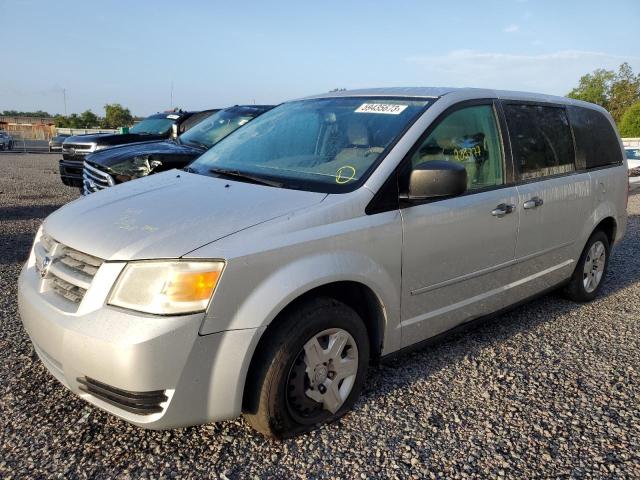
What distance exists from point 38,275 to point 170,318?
99 cm

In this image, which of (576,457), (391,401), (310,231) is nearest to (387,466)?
(391,401)

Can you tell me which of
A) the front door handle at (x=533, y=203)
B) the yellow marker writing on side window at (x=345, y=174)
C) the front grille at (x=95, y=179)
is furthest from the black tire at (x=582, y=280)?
the front grille at (x=95, y=179)

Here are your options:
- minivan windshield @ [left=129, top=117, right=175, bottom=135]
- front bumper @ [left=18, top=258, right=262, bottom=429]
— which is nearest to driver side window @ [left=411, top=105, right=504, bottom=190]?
front bumper @ [left=18, top=258, right=262, bottom=429]

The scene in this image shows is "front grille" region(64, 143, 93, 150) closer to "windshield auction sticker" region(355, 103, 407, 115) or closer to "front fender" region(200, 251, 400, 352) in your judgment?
"windshield auction sticker" region(355, 103, 407, 115)

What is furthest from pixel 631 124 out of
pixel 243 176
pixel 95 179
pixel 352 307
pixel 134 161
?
pixel 352 307

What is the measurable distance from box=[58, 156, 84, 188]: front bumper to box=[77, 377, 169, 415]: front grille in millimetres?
6849

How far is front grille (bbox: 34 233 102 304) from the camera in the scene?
2.31 meters

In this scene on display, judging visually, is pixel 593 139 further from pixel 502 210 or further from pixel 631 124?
pixel 631 124

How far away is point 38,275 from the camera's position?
2.67 m

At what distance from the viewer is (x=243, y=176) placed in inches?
121

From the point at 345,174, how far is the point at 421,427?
1.36 metres

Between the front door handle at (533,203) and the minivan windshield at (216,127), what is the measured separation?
14.4ft

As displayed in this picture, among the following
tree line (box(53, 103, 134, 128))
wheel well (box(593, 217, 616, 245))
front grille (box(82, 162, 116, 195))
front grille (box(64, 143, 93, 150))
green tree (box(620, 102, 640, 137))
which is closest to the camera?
wheel well (box(593, 217, 616, 245))

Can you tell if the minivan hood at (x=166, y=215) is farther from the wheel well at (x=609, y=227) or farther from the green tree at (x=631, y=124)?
the green tree at (x=631, y=124)
